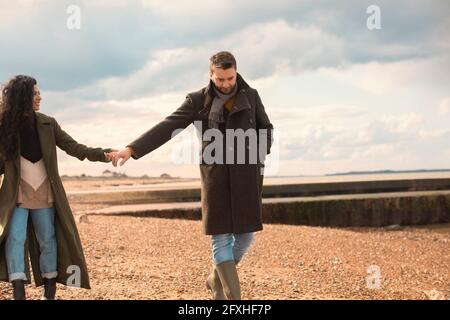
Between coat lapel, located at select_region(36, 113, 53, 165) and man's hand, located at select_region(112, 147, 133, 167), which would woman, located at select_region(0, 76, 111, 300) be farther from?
man's hand, located at select_region(112, 147, 133, 167)

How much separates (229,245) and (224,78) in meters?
1.26

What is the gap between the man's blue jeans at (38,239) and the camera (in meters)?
4.82

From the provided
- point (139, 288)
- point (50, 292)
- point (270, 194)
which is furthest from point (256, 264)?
point (270, 194)

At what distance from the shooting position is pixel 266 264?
8.06 m

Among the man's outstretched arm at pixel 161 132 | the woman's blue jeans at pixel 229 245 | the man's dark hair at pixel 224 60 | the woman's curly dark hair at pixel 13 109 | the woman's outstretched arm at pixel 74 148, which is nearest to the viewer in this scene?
the man's dark hair at pixel 224 60

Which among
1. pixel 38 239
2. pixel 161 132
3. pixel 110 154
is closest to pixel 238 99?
pixel 161 132

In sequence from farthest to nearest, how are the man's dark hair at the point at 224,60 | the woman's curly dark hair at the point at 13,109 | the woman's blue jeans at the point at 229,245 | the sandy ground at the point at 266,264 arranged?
the sandy ground at the point at 266,264 → the woman's curly dark hair at the point at 13,109 → the woman's blue jeans at the point at 229,245 → the man's dark hair at the point at 224,60

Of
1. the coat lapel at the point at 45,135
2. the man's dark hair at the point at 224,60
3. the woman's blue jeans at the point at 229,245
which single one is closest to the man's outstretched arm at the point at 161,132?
the man's dark hair at the point at 224,60

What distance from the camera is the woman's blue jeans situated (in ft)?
14.8

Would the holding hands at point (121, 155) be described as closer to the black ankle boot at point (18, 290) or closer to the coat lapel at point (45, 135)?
the coat lapel at point (45, 135)

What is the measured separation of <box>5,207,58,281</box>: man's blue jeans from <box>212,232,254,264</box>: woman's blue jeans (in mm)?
1404

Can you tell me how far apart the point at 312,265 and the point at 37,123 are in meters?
4.70
